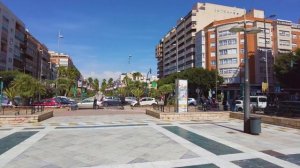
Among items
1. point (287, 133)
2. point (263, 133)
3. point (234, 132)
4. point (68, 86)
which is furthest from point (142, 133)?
point (68, 86)

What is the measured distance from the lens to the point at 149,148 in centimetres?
1130

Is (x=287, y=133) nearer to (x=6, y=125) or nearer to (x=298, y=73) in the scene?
(x=6, y=125)

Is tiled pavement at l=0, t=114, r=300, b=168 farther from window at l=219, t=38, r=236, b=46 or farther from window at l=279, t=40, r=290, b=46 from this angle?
window at l=279, t=40, r=290, b=46

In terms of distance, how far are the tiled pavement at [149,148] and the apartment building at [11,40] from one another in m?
59.5

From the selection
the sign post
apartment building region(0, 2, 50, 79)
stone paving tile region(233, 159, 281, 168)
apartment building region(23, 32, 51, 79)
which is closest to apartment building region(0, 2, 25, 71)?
apartment building region(0, 2, 50, 79)

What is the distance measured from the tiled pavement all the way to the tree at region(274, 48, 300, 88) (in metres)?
41.7

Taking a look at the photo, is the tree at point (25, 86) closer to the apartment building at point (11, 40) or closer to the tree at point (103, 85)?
the apartment building at point (11, 40)

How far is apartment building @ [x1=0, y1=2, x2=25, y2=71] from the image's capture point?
68338 mm

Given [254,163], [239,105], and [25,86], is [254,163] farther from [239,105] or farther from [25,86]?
[25,86]

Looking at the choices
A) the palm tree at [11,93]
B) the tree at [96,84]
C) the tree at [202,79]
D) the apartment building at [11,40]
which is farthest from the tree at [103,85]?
the palm tree at [11,93]

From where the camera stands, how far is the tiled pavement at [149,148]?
30.4 ft

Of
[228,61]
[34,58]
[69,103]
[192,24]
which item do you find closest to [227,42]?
[228,61]

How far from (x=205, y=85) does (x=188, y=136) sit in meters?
62.3

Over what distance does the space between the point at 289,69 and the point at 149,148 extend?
50109mm
